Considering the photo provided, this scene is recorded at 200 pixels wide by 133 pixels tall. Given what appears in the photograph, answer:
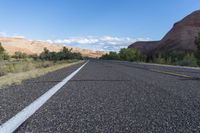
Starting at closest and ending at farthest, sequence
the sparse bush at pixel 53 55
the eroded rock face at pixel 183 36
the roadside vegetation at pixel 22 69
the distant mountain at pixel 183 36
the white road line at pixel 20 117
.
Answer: the white road line at pixel 20 117, the roadside vegetation at pixel 22 69, the distant mountain at pixel 183 36, the eroded rock face at pixel 183 36, the sparse bush at pixel 53 55

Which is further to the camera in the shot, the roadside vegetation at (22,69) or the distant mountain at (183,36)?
the distant mountain at (183,36)

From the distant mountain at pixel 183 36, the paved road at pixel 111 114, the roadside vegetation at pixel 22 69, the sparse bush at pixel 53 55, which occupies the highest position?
the distant mountain at pixel 183 36

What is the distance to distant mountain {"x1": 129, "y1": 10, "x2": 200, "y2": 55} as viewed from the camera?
4026 inches

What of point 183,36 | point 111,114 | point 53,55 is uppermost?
point 183,36

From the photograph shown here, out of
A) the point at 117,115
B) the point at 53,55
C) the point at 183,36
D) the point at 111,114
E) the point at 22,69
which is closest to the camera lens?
the point at 117,115

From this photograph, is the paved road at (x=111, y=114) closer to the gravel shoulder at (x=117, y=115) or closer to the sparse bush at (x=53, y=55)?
the gravel shoulder at (x=117, y=115)

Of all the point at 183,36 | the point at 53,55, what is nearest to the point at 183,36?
the point at 183,36

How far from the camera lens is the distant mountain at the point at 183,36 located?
336 ft

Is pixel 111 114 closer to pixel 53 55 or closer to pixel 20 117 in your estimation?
pixel 20 117

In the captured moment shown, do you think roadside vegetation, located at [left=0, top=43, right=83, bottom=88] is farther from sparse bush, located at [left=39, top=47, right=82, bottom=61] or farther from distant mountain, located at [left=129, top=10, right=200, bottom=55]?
distant mountain, located at [left=129, top=10, right=200, bottom=55]

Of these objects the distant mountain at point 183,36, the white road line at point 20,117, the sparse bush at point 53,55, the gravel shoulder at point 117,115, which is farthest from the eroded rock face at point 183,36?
the white road line at point 20,117

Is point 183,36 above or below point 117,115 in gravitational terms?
above

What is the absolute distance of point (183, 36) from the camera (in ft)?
360

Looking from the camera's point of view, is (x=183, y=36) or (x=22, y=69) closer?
(x=22, y=69)
